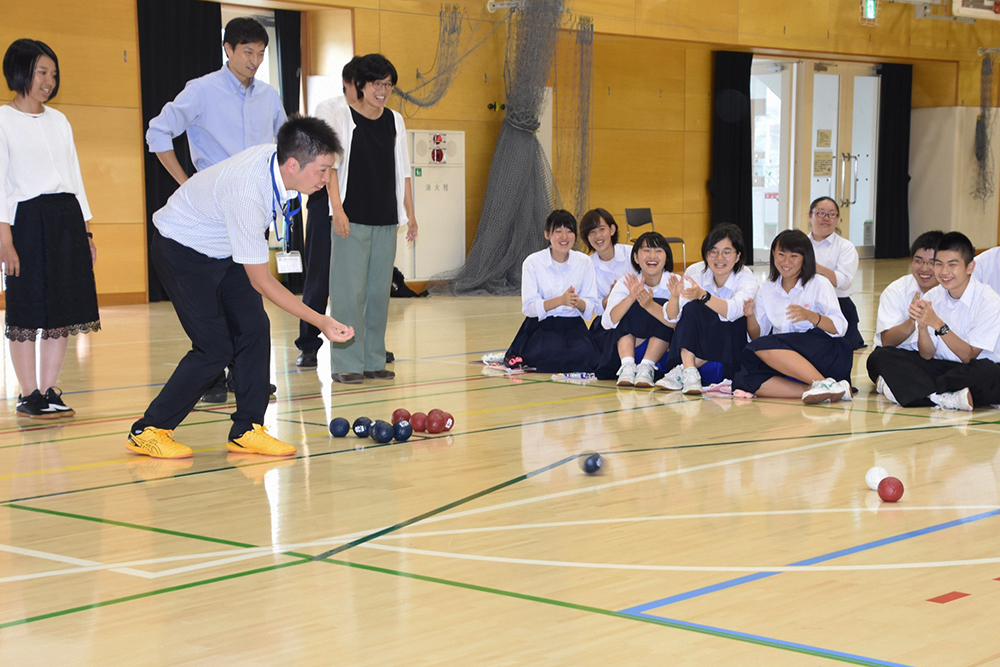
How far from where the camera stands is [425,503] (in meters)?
3.36

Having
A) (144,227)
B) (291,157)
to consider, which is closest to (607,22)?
(144,227)

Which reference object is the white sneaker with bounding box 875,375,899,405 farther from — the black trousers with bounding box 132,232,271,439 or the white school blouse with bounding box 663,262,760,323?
the black trousers with bounding box 132,232,271,439

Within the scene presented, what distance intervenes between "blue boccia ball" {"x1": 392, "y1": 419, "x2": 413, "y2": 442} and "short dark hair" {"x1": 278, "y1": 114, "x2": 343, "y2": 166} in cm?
114

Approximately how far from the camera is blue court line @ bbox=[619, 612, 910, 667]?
6.84 ft

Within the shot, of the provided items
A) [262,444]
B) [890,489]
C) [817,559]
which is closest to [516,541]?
[817,559]

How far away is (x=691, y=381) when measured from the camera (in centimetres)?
543

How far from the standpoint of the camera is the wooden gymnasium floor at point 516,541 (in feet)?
7.34

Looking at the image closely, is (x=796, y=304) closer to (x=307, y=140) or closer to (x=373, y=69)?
(x=373, y=69)

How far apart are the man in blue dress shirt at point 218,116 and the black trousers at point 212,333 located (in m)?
1.12

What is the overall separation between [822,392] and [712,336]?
632mm

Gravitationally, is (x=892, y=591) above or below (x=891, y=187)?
below

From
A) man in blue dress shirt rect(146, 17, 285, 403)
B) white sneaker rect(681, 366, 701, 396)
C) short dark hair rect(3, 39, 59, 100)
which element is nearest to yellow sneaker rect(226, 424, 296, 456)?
man in blue dress shirt rect(146, 17, 285, 403)

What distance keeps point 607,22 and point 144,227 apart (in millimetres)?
5572

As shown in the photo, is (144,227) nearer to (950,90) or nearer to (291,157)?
(291,157)
